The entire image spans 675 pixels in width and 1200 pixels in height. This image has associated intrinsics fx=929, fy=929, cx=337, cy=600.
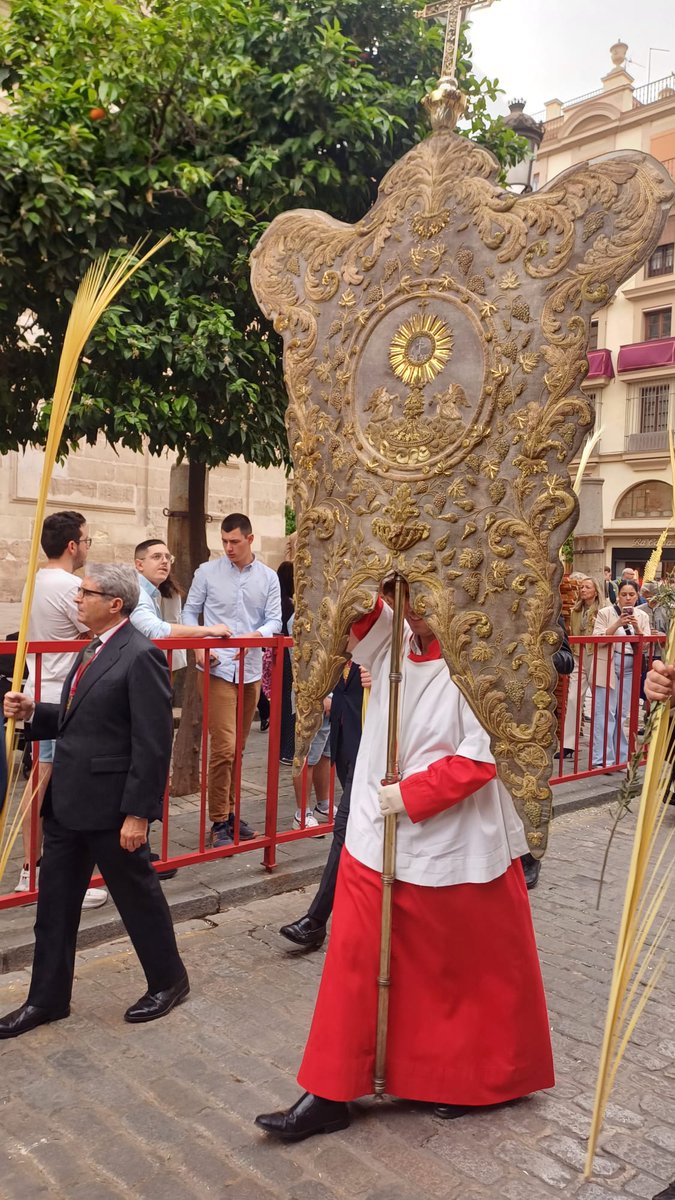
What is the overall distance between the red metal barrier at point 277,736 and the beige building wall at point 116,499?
5.60 m

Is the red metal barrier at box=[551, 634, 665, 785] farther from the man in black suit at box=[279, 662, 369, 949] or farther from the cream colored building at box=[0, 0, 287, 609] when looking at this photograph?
the cream colored building at box=[0, 0, 287, 609]

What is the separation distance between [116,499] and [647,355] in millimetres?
24360

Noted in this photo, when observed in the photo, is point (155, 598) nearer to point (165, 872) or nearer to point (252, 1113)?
point (165, 872)

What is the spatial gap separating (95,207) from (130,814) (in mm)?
3665

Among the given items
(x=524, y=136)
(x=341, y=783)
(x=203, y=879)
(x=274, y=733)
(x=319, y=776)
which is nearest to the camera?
(x=341, y=783)

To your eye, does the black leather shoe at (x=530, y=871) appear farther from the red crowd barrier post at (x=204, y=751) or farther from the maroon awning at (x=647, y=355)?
the maroon awning at (x=647, y=355)

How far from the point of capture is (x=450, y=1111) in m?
3.00

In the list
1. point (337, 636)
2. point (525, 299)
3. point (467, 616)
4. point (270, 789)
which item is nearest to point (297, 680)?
point (337, 636)

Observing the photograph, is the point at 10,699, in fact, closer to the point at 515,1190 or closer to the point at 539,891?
the point at 515,1190

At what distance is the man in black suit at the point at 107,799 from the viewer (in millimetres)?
3623

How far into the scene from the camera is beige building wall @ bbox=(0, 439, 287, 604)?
37.0 ft

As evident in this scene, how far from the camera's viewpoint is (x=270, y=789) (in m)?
5.24

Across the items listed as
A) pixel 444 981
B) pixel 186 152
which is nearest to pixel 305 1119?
pixel 444 981

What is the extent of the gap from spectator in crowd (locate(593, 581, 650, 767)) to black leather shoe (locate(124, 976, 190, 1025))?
456cm
